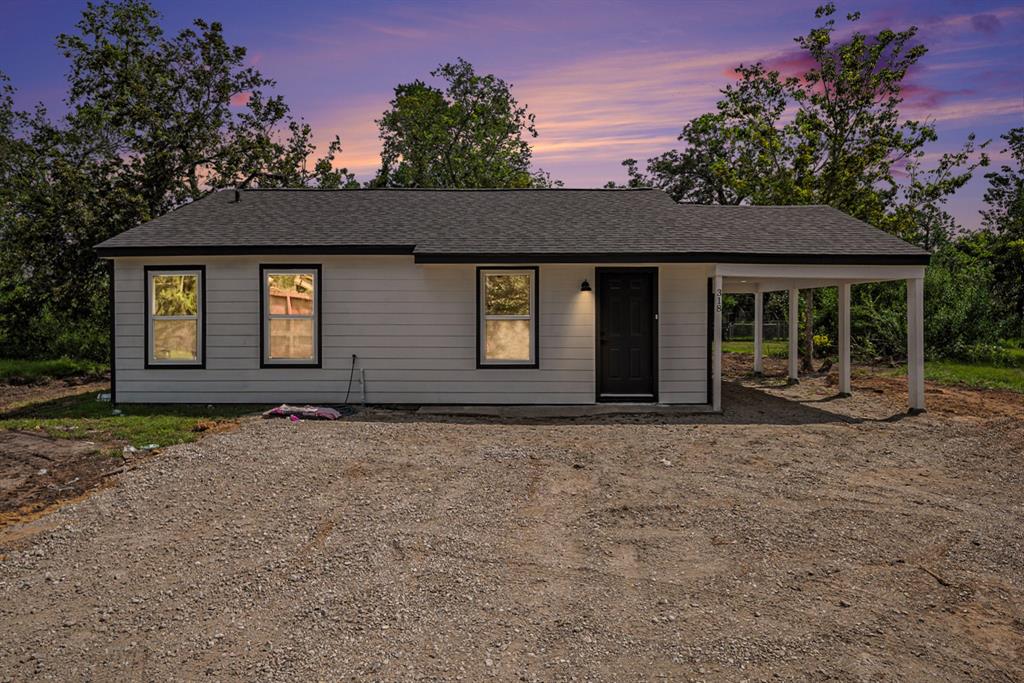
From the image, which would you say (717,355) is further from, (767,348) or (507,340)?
(767,348)

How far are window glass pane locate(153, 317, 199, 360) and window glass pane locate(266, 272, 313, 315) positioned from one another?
137 cm

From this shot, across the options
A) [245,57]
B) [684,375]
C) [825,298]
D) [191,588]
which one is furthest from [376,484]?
[245,57]

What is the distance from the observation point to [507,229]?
11.4 metres

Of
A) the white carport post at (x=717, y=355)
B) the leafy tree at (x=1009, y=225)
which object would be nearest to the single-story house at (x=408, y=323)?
the white carport post at (x=717, y=355)

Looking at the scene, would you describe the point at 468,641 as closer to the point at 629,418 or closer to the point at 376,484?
the point at 376,484

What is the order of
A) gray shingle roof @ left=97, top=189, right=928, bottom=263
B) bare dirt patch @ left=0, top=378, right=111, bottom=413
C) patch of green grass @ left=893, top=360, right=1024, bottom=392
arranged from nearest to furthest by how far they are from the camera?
gray shingle roof @ left=97, top=189, right=928, bottom=263
bare dirt patch @ left=0, top=378, right=111, bottom=413
patch of green grass @ left=893, top=360, right=1024, bottom=392

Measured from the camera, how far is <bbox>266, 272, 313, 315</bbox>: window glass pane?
427 inches

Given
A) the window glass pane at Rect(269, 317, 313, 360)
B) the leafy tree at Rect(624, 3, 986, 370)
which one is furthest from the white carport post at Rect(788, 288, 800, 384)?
the window glass pane at Rect(269, 317, 313, 360)

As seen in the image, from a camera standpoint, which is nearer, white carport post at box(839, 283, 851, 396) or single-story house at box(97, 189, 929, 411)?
single-story house at box(97, 189, 929, 411)

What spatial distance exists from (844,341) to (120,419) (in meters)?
12.3

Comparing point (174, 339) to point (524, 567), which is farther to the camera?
point (174, 339)

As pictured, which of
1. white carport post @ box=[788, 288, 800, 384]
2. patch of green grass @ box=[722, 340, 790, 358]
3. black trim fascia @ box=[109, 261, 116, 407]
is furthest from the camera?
patch of green grass @ box=[722, 340, 790, 358]

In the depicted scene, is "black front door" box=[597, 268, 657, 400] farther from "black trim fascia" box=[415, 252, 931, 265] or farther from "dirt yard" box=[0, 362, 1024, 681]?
"dirt yard" box=[0, 362, 1024, 681]

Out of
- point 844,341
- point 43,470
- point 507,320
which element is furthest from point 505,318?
point 844,341
